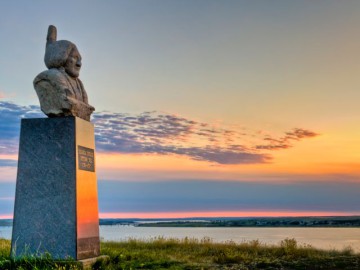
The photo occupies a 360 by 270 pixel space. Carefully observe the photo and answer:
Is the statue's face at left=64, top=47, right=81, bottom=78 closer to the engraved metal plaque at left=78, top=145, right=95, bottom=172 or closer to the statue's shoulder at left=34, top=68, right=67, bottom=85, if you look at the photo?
the statue's shoulder at left=34, top=68, right=67, bottom=85

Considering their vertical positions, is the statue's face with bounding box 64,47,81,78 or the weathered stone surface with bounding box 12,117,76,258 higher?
the statue's face with bounding box 64,47,81,78

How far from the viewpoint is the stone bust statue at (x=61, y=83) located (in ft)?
44.4

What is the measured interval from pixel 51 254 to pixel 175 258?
5.26 metres

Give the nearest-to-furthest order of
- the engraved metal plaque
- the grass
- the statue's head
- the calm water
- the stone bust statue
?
the grass < the engraved metal plaque < the stone bust statue < the statue's head < the calm water

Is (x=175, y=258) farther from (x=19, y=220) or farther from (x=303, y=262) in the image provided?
(x=19, y=220)

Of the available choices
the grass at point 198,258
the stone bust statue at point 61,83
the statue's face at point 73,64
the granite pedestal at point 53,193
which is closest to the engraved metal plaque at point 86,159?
the granite pedestal at point 53,193

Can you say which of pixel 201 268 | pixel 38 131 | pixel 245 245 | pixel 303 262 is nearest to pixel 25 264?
pixel 38 131

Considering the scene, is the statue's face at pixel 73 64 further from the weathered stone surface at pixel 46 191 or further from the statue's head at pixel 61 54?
the weathered stone surface at pixel 46 191

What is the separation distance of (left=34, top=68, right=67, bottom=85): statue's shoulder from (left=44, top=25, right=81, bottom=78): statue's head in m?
0.38

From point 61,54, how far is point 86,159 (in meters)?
2.90

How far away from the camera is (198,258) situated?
18047mm

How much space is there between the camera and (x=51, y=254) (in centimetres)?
1281

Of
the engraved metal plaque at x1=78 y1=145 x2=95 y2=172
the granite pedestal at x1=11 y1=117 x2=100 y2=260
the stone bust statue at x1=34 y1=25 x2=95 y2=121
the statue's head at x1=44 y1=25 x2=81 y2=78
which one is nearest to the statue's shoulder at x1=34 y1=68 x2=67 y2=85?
the stone bust statue at x1=34 y1=25 x2=95 y2=121

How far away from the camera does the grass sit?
500 inches
